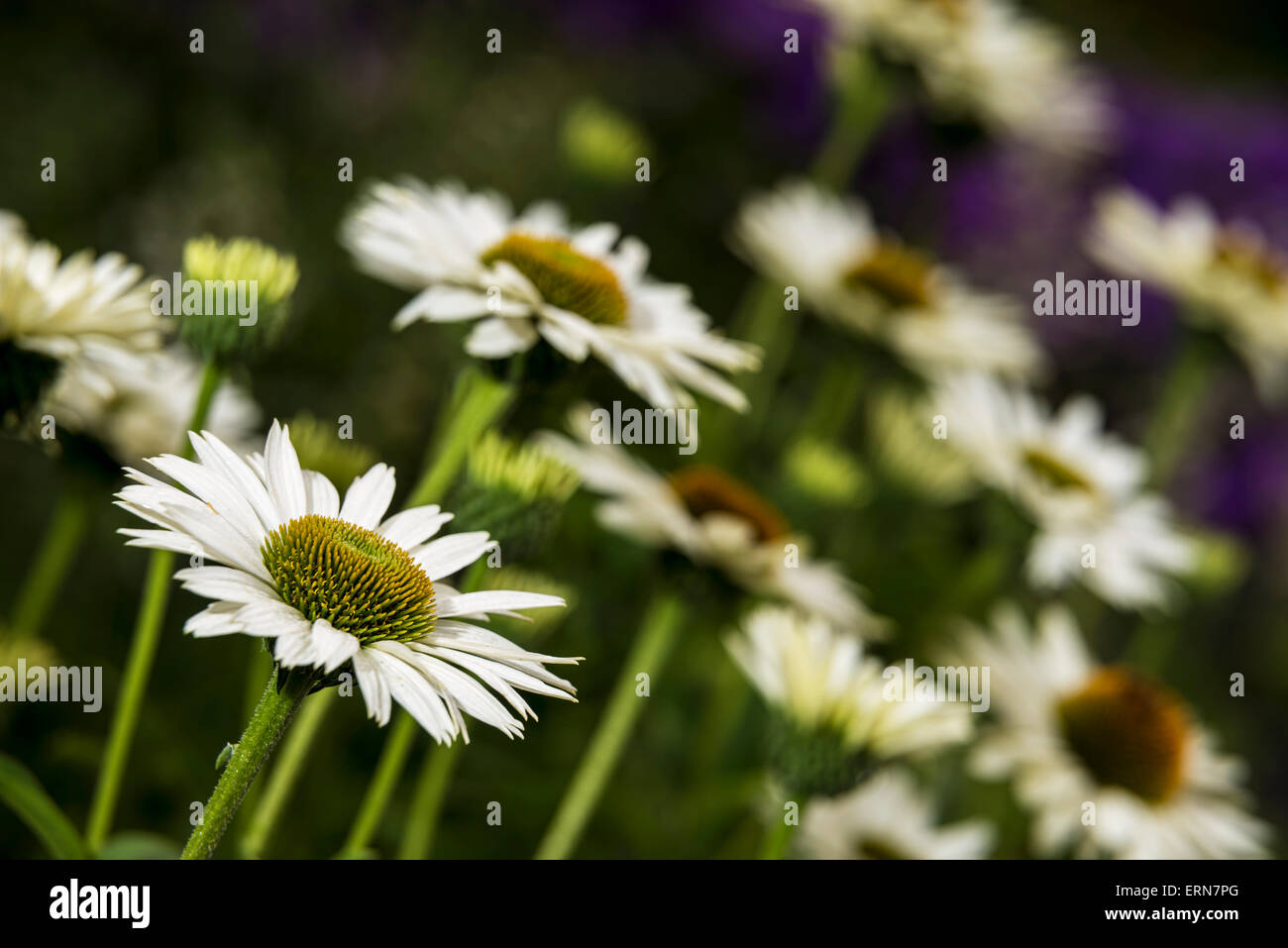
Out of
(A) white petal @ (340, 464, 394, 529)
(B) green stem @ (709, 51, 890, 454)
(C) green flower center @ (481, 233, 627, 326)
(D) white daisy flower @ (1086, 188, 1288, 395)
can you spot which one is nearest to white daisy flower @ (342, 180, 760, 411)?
(C) green flower center @ (481, 233, 627, 326)

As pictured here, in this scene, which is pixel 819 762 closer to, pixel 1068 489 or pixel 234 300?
pixel 234 300

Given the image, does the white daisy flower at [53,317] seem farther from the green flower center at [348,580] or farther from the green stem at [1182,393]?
the green stem at [1182,393]

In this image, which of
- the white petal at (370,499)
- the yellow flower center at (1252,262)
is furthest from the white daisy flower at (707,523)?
the yellow flower center at (1252,262)

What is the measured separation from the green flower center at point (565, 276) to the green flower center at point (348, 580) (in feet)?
1.11

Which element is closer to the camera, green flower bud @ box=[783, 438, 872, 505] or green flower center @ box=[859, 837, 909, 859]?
green flower center @ box=[859, 837, 909, 859]

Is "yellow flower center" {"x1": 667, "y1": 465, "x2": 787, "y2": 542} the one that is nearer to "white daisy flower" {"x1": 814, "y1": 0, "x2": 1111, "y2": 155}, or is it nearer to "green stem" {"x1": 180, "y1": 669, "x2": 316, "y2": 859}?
"green stem" {"x1": 180, "y1": 669, "x2": 316, "y2": 859}

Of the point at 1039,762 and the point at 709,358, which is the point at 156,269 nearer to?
the point at 709,358

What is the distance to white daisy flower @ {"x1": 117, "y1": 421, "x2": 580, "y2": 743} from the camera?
637 millimetres

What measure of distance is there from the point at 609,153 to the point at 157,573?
1.06 metres

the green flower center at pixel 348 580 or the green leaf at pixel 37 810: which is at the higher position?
the green flower center at pixel 348 580

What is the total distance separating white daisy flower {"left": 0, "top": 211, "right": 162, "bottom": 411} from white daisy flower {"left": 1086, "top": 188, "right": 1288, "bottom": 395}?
160cm

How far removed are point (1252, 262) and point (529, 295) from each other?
154 centimetres

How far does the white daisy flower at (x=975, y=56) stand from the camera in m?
1.92
